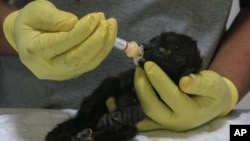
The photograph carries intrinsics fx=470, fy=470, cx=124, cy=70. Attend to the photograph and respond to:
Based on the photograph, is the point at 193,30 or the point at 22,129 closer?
the point at 22,129

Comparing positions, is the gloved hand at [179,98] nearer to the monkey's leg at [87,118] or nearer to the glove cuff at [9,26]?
the monkey's leg at [87,118]

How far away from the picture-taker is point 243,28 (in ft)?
2.62

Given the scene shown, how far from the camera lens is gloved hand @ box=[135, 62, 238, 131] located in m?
0.60

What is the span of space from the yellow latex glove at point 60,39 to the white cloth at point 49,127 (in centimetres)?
8

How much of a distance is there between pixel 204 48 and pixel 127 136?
0.75ft

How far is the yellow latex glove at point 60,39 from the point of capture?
1.81 feet

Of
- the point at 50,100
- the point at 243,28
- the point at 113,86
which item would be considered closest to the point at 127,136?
the point at 113,86

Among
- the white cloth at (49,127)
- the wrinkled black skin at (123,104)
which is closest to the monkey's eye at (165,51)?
the wrinkled black skin at (123,104)

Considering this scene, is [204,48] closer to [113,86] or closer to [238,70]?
[238,70]

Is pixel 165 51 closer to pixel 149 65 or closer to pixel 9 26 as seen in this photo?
pixel 149 65

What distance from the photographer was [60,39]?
553mm

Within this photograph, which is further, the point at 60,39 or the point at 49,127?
the point at 49,127

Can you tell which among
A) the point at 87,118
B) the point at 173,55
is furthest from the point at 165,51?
the point at 87,118

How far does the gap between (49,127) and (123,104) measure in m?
0.11
